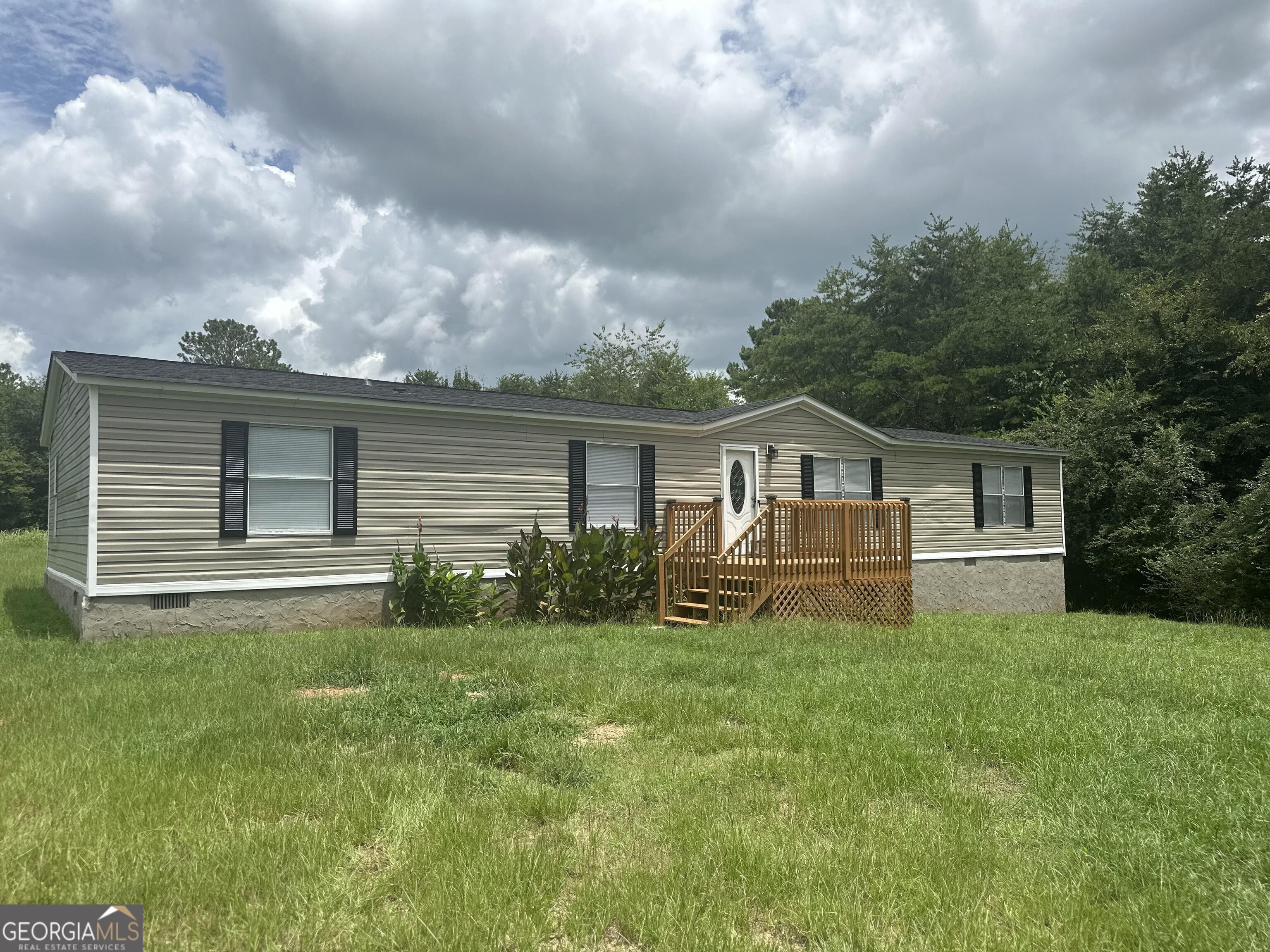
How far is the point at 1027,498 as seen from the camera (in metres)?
17.7

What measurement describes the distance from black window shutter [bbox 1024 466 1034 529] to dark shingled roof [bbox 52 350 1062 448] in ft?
24.1

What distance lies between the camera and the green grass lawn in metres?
2.76

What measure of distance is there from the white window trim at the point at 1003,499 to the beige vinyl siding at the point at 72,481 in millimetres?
15586

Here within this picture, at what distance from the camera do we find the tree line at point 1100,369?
19.1 metres

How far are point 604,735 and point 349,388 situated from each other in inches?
296

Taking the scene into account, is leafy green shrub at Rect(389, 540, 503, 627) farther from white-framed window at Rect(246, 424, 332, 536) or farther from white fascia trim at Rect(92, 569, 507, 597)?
white-framed window at Rect(246, 424, 332, 536)

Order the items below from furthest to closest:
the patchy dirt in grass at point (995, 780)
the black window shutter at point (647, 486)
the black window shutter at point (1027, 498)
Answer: the black window shutter at point (1027, 498), the black window shutter at point (647, 486), the patchy dirt in grass at point (995, 780)

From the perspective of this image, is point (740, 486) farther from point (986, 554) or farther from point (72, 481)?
point (72, 481)

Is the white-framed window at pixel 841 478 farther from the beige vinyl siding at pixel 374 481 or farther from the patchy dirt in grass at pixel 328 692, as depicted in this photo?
the patchy dirt in grass at pixel 328 692

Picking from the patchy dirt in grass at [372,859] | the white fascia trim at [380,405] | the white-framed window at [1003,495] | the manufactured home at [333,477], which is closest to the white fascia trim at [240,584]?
the manufactured home at [333,477]

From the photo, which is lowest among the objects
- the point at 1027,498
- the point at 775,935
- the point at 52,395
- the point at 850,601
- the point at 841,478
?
the point at 775,935

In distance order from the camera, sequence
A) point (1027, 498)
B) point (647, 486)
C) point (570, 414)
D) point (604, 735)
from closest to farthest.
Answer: point (604, 735) < point (570, 414) < point (647, 486) < point (1027, 498)

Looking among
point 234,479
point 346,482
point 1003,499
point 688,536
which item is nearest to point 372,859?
point 234,479

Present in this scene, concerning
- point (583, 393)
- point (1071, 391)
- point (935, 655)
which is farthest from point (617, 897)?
point (583, 393)
